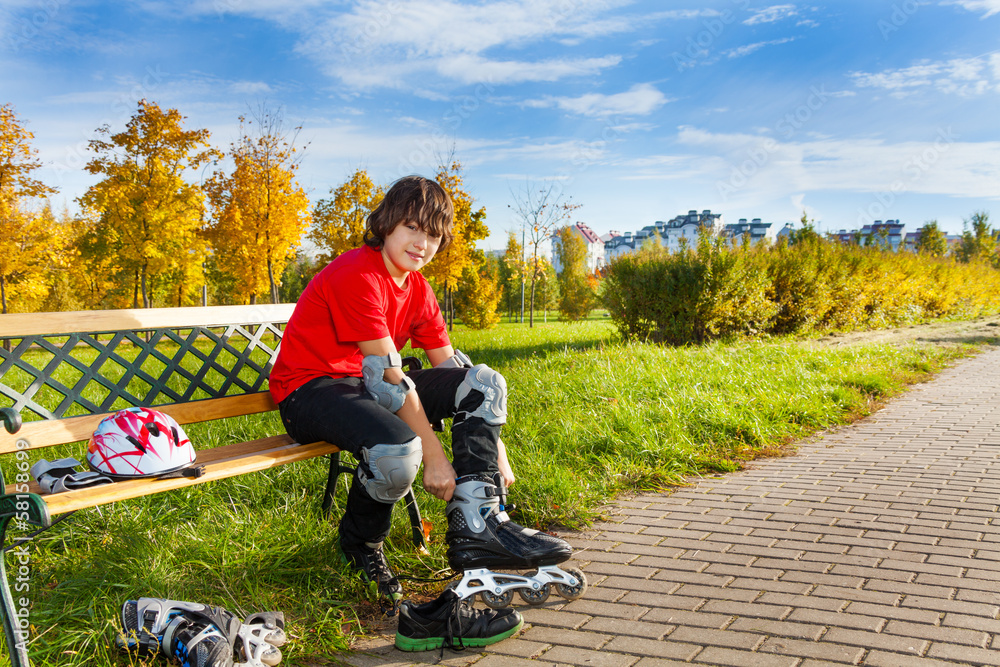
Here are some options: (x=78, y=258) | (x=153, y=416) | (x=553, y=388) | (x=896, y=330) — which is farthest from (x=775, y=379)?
(x=78, y=258)

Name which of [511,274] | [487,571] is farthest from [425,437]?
[511,274]

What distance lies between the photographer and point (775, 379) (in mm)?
6465

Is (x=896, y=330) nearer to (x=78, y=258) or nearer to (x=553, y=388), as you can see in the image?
(x=553, y=388)

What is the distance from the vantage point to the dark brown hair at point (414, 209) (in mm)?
2715

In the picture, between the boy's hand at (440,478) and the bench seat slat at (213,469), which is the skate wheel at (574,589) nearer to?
the boy's hand at (440,478)

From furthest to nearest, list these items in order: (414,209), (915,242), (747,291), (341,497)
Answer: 1. (915,242)
2. (747,291)
3. (341,497)
4. (414,209)

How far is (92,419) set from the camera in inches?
109

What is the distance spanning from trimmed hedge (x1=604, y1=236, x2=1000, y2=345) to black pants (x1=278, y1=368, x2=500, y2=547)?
306 inches

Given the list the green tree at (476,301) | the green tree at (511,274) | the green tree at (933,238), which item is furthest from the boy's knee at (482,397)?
the green tree at (933,238)

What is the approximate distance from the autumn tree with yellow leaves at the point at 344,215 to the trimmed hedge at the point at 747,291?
40.5ft

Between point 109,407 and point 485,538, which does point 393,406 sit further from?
point 109,407

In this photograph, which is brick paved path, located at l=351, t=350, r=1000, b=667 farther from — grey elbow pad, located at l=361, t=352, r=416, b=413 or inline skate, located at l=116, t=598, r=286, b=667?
grey elbow pad, located at l=361, t=352, r=416, b=413

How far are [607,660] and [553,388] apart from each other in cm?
405

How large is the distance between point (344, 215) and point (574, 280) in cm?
1509
